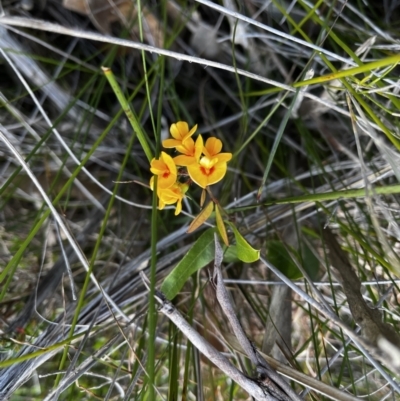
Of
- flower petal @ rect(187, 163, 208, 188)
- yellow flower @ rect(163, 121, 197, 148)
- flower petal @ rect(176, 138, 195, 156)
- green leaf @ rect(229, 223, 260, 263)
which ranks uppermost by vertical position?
yellow flower @ rect(163, 121, 197, 148)

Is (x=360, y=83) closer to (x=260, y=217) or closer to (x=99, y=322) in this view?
(x=260, y=217)

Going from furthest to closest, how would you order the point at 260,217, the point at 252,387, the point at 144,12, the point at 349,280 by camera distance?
the point at 144,12 < the point at 260,217 < the point at 349,280 < the point at 252,387

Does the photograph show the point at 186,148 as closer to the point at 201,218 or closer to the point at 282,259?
the point at 201,218

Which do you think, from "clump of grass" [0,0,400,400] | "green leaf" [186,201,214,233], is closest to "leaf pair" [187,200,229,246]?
"green leaf" [186,201,214,233]

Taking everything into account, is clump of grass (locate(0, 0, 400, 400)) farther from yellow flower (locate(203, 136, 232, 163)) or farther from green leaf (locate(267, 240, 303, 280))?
yellow flower (locate(203, 136, 232, 163))

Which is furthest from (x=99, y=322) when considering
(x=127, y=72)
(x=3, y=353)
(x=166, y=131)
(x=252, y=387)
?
(x=127, y=72)

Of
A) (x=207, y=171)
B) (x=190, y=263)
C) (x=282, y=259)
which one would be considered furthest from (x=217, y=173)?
(x=282, y=259)

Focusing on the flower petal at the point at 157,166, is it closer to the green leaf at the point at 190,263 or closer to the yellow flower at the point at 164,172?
the yellow flower at the point at 164,172
